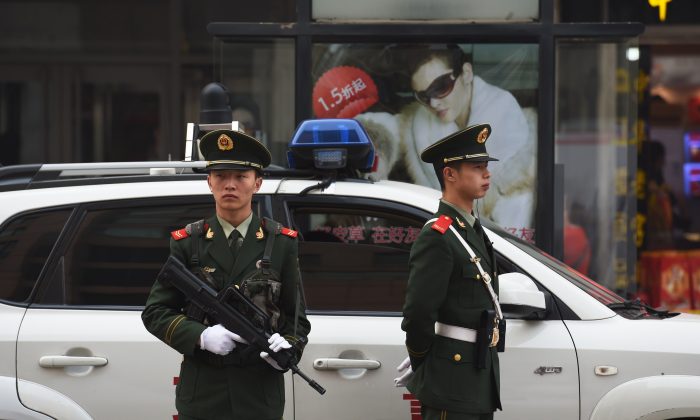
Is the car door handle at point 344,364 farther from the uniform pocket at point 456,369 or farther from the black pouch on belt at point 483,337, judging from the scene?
the black pouch on belt at point 483,337

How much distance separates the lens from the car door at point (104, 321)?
4.48 metres

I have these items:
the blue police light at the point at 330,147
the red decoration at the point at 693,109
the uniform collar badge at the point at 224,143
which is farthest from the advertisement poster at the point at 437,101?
the uniform collar badge at the point at 224,143

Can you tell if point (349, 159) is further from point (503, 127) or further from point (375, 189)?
point (503, 127)

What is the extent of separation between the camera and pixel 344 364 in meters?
4.50

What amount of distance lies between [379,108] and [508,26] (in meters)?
1.21

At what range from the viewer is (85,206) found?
4.73m

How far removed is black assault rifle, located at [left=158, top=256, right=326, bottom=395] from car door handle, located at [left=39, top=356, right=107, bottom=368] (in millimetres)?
897

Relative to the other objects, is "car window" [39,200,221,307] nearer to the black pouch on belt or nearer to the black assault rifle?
the black assault rifle

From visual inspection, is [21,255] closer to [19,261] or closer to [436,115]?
[19,261]

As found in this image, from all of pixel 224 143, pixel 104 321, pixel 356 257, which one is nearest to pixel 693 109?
pixel 356 257

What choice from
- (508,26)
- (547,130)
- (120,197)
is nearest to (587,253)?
(547,130)

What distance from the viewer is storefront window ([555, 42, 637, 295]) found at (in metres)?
9.03

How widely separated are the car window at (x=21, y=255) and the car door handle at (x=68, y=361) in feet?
1.00

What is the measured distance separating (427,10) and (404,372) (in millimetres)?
4909
